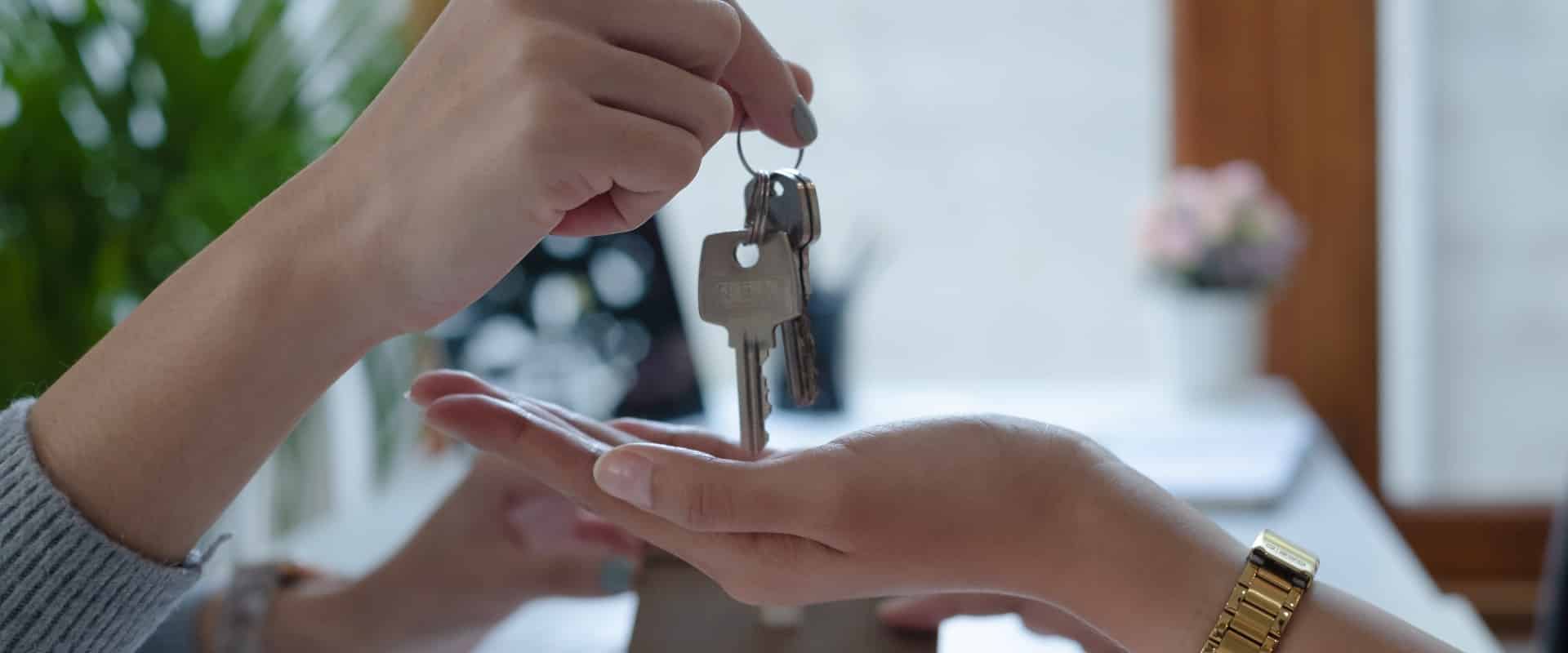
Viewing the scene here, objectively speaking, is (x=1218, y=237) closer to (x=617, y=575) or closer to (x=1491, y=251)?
(x=1491, y=251)

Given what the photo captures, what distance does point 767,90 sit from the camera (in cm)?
74

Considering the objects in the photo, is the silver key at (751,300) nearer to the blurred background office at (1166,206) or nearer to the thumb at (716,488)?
the thumb at (716,488)

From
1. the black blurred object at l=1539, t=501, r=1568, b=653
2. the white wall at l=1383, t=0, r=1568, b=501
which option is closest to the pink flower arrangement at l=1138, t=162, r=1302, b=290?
the white wall at l=1383, t=0, r=1568, b=501

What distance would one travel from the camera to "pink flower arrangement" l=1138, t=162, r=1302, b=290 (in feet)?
7.27

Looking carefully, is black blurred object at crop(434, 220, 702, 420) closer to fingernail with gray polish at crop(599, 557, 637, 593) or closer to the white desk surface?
the white desk surface

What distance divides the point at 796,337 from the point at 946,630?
196mm

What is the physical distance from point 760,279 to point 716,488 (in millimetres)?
158

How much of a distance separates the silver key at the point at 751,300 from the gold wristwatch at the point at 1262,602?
0.25 meters

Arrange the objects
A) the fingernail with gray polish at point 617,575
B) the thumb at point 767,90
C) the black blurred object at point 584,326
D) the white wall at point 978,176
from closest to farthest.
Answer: the thumb at point 767,90, the fingernail with gray polish at point 617,575, the black blurred object at point 584,326, the white wall at point 978,176

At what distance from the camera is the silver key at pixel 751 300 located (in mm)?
742

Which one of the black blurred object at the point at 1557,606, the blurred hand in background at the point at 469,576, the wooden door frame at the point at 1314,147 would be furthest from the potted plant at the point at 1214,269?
the blurred hand in background at the point at 469,576

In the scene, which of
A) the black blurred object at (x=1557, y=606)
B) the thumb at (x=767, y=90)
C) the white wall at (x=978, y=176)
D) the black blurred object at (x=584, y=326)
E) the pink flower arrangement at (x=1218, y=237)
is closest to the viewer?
the thumb at (x=767, y=90)

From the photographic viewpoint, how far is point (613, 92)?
2.04 ft

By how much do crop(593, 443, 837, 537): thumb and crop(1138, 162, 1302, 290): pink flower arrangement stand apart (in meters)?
1.71
